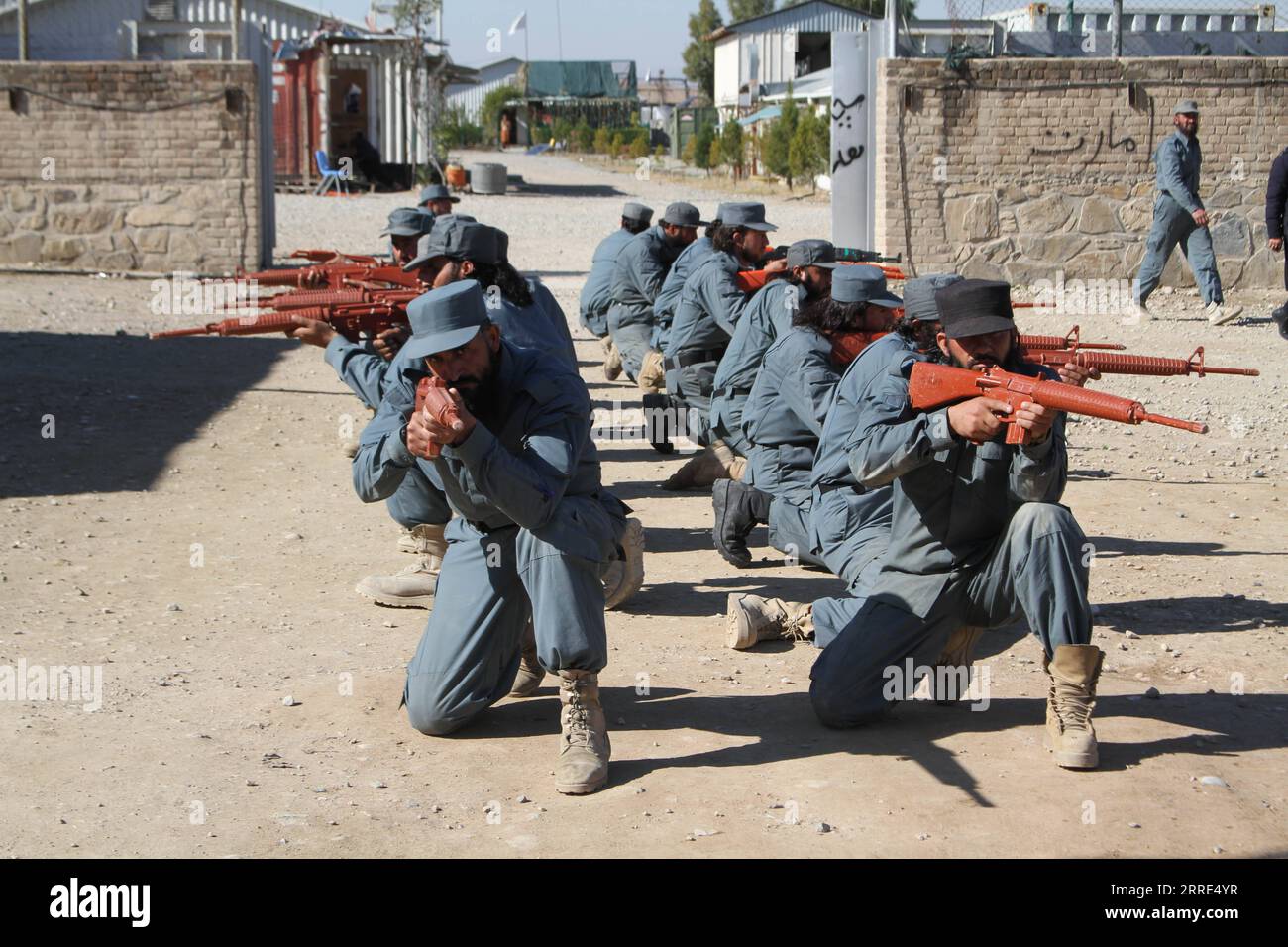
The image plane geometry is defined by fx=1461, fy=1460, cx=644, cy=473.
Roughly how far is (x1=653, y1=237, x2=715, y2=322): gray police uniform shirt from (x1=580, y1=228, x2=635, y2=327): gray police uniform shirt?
1.25 meters

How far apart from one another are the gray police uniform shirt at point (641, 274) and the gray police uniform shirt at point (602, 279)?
0.47m

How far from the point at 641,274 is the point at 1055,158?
6.79 m

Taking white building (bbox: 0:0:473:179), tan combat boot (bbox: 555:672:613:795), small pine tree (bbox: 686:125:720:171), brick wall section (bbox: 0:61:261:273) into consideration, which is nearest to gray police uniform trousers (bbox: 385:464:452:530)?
tan combat boot (bbox: 555:672:613:795)

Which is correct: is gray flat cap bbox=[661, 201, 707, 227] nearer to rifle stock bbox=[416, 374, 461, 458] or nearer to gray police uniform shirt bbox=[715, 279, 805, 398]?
gray police uniform shirt bbox=[715, 279, 805, 398]

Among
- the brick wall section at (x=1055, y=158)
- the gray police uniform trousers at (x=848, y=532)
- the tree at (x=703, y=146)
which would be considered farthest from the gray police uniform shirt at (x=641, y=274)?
the tree at (x=703, y=146)

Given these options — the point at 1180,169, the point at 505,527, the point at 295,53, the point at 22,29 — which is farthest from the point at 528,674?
the point at 295,53

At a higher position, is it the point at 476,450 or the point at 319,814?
the point at 476,450

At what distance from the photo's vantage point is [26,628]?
5699 millimetres

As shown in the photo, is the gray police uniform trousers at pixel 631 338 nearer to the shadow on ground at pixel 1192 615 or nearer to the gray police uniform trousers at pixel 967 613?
the shadow on ground at pixel 1192 615

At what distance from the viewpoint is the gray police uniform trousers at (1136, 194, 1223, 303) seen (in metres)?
13.9

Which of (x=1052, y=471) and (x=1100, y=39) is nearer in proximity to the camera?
(x=1052, y=471)
